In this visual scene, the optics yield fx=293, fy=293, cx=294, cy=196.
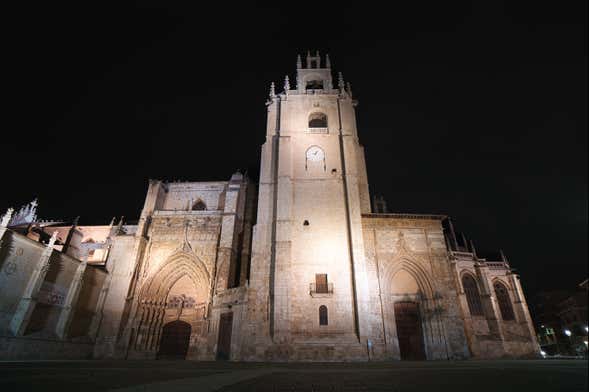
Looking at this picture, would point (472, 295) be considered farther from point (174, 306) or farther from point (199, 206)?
point (199, 206)

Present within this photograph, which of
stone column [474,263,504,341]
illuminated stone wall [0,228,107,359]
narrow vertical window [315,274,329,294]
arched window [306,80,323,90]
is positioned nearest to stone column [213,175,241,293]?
narrow vertical window [315,274,329,294]

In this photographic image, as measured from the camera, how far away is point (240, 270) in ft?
70.1

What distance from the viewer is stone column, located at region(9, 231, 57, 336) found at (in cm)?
1438

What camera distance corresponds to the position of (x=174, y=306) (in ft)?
70.6

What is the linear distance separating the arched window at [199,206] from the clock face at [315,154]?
35.4 ft

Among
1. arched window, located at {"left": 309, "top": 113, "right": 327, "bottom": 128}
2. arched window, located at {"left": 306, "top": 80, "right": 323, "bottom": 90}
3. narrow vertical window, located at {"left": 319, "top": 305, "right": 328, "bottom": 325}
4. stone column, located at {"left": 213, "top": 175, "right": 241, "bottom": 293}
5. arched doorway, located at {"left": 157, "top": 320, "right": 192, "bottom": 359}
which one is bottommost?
A: arched doorway, located at {"left": 157, "top": 320, "right": 192, "bottom": 359}

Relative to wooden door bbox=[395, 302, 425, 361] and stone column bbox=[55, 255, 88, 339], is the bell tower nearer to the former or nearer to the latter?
wooden door bbox=[395, 302, 425, 361]

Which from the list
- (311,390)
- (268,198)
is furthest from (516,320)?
(311,390)

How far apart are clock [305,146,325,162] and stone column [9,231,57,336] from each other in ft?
54.4

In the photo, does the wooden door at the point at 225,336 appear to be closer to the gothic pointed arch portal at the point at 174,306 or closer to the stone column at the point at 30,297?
the gothic pointed arch portal at the point at 174,306

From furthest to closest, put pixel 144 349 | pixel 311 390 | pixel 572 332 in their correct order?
1. pixel 572 332
2. pixel 144 349
3. pixel 311 390

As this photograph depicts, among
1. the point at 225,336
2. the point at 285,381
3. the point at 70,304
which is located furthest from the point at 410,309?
the point at 70,304

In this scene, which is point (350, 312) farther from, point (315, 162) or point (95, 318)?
point (95, 318)

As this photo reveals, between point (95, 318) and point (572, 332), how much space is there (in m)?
50.0
